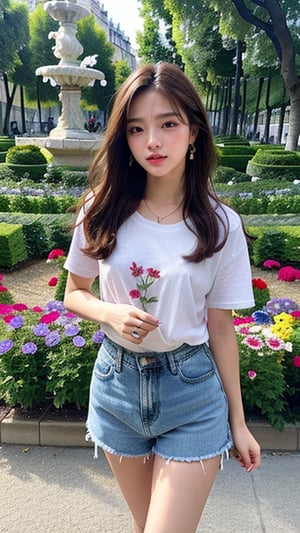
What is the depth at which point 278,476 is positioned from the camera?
2730mm

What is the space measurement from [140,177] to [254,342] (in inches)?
70.5

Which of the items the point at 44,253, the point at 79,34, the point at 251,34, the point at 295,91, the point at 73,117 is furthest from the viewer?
the point at 79,34

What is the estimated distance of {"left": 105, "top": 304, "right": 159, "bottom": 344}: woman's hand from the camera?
52.2 inches

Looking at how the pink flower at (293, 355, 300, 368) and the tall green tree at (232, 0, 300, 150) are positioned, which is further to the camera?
the tall green tree at (232, 0, 300, 150)

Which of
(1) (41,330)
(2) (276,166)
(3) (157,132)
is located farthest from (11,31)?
(3) (157,132)

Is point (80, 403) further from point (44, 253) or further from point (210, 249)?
point (44, 253)

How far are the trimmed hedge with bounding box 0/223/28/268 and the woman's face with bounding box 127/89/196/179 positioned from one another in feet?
18.6

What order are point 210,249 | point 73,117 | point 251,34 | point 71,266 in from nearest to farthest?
point 210,249 → point 71,266 → point 73,117 → point 251,34

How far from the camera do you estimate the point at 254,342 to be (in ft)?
10.4

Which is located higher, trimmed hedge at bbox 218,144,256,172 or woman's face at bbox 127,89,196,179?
woman's face at bbox 127,89,196,179

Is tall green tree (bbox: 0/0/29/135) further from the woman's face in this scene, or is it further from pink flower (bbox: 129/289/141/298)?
pink flower (bbox: 129/289/141/298)

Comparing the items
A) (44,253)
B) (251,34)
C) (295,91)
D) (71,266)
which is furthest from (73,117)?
(71,266)

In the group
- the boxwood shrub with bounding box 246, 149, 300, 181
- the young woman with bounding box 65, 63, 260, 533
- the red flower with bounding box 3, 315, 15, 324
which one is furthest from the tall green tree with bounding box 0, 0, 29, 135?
the young woman with bounding box 65, 63, 260, 533

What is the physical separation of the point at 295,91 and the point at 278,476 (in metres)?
17.4
